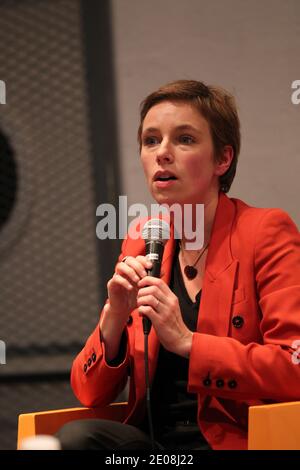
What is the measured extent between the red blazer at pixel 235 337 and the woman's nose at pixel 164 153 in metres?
0.20

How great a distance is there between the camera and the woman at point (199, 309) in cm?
155

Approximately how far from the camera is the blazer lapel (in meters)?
1.68

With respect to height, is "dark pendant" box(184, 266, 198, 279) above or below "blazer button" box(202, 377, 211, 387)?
above

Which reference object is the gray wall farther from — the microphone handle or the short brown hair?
the microphone handle

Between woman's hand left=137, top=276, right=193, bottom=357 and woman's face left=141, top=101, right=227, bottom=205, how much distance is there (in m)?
0.32

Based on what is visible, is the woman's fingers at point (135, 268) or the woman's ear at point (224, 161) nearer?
the woman's fingers at point (135, 268)

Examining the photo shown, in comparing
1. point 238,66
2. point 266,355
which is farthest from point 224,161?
point 238,66

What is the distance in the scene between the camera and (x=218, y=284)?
5.61 feet

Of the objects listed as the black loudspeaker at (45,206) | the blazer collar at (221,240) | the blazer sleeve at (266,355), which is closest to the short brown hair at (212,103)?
the blazer collar at (221,240)

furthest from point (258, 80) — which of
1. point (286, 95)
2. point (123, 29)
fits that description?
point (123, 29)

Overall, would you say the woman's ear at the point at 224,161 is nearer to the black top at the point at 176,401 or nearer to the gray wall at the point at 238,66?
the black top at the point at 176,401

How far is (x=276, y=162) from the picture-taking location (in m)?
2.40

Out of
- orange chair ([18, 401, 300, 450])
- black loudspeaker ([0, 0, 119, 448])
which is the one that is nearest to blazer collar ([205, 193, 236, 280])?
orange chair ([18, 401, 300, 450])
